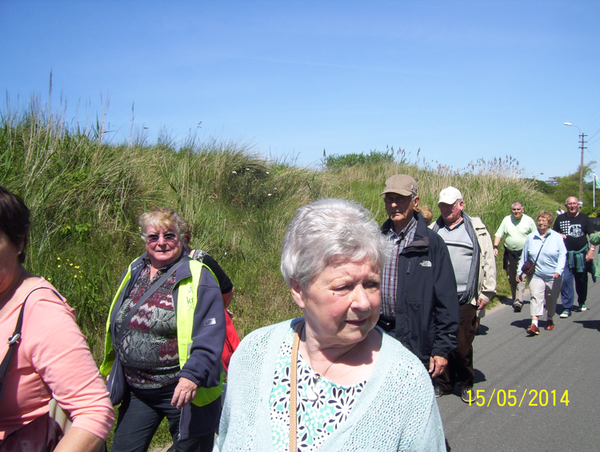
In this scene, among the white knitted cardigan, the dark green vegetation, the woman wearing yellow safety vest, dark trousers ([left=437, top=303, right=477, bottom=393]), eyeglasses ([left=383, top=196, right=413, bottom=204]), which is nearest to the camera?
the white knitted cardigan

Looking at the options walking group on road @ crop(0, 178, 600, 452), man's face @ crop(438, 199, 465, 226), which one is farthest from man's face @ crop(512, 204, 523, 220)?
walking group on road @ crop(0, 178, 600, 452)

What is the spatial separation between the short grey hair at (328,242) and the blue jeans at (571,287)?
802 centimetres

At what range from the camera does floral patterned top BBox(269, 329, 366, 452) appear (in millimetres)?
1613

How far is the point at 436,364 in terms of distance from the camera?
3.49 meters

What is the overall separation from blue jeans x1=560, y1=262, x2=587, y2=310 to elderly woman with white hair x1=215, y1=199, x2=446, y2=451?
8050 mm

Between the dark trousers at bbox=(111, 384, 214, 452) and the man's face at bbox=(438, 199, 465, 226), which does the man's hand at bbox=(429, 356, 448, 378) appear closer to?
the dark trousers at bbox=(111, 384, 214, 452)

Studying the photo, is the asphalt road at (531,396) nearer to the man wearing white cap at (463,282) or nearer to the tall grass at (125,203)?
the man wearing white cap at (463,282)

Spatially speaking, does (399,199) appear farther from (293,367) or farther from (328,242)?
(293,367)

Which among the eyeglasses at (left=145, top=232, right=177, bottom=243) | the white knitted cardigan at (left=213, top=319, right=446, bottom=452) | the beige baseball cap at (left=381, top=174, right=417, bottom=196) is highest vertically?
the beige baseball cap at (left=381, top=174, right=417, bottom=196)

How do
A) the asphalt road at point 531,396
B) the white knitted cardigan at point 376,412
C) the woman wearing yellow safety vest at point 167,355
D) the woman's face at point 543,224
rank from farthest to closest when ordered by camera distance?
1. the woman's face at point 543,224
2. the asphalt road at point 531,396
3. the woman wearing yellow safety vest at point 167,355
4. the white knitted cardigan at point 376,412

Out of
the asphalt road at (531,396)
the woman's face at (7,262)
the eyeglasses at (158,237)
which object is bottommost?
the asphalt road at (531,396)

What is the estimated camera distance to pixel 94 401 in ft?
5.76
